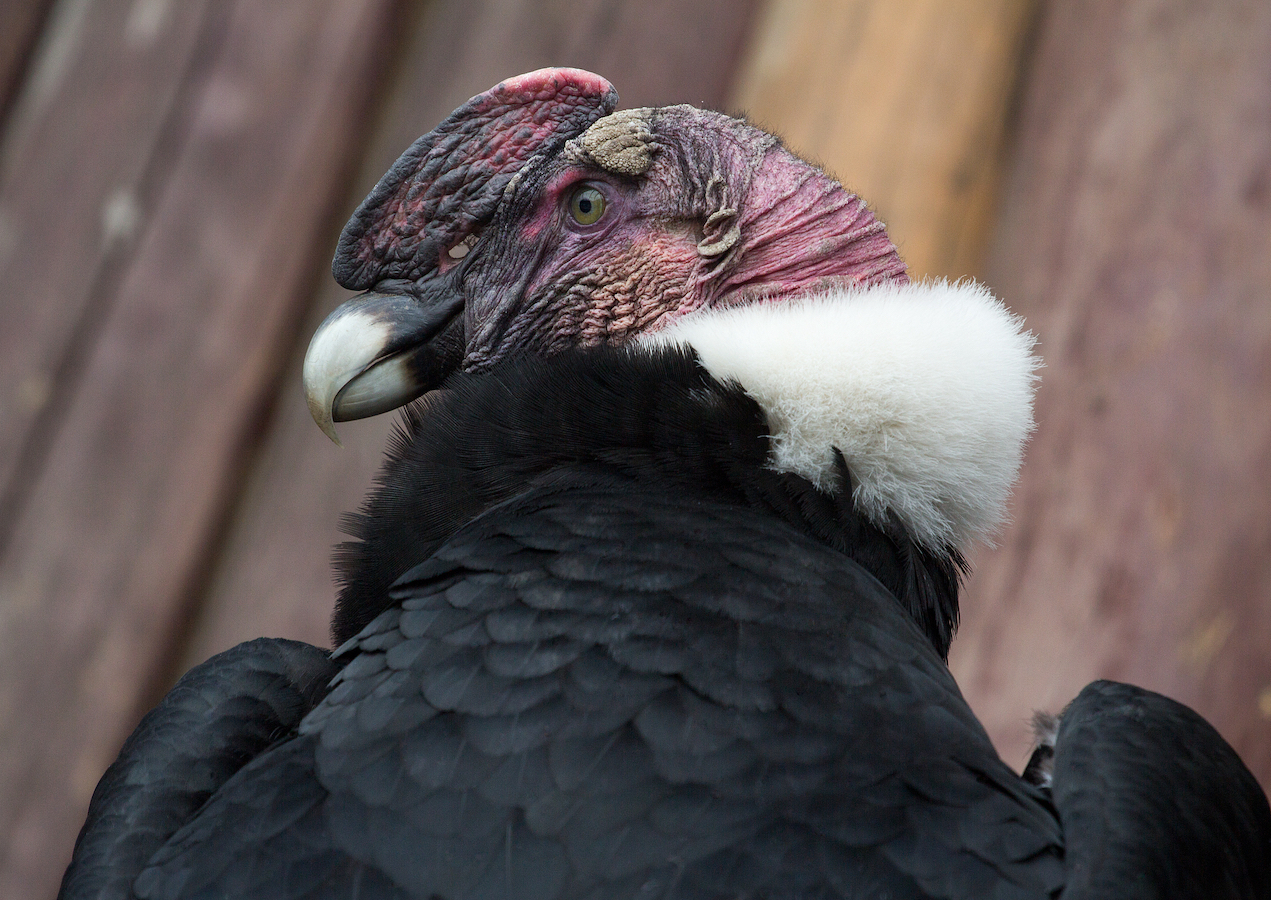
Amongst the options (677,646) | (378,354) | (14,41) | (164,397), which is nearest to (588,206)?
(378,354)

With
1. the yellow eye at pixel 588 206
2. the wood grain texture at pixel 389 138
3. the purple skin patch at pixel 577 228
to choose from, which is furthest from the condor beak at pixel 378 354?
the wood grain texture at pixel 389 138

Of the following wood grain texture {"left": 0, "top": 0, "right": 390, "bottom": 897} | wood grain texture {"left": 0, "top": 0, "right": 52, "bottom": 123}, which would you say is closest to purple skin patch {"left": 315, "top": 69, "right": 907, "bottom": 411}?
wood grain texture {"left": 0, "top": 0, "right": 390, "bottom": 897}

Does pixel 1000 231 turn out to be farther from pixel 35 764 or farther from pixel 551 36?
pixel 35 764

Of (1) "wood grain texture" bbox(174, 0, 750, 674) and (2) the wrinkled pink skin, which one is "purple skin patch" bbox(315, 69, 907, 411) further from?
(1) "wood grain texture" bbox(174, 0, 750, 674)

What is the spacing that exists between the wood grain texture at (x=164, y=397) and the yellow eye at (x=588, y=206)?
1565 mm

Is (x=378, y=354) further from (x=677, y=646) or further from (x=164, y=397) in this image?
(x=164, y=397)

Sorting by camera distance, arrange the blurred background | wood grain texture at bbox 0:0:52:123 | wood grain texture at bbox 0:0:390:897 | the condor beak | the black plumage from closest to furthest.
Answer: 1. the black plumage
2. the condor beak
3. the blurred background
4. wood grain texture at bbox 0:0:390:897
5. wood grain texture at bbox 0:0:52:123

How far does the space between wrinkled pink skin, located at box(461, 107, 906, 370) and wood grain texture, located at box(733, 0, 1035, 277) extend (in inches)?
47.0

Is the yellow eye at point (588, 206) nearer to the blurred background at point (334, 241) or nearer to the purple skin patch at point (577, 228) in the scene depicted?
the purple skin patch at point (577, 228)

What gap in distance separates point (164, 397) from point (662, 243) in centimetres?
191

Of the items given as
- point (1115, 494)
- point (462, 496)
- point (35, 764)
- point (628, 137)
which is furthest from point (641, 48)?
point (35, 764)

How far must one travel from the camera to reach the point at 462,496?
166cm

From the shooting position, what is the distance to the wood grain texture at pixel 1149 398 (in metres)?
2.64

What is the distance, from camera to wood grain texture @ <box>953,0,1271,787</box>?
264 cm
